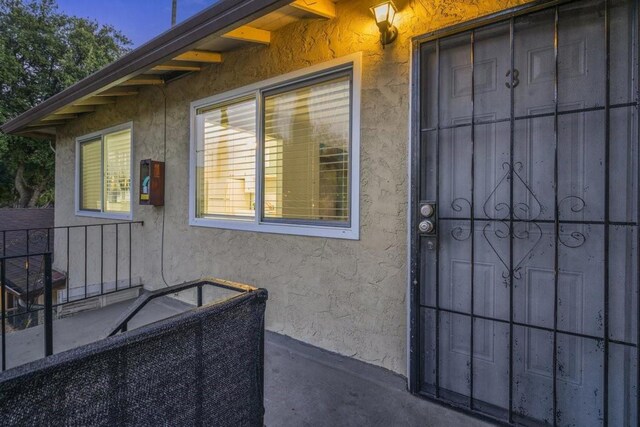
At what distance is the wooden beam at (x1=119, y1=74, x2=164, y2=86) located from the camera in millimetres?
3826

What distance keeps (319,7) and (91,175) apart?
4.93 metres

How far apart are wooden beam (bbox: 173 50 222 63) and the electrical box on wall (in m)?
1.36

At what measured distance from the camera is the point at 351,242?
2.48 meters

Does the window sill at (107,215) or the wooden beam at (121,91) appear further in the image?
the window sill at (107,215)

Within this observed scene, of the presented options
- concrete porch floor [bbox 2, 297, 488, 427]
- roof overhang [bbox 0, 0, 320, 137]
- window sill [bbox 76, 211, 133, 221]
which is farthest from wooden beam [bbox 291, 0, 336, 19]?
window sill [bbox 76, 211, 133, 221]

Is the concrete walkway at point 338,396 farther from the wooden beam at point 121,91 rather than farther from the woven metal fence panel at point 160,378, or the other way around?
the wooden beam at point 121,91

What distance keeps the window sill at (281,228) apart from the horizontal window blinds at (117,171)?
174 cm

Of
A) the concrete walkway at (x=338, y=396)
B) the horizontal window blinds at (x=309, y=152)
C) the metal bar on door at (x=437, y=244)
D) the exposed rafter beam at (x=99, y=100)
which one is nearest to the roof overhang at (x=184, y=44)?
the exposed rafter beam at (x=99, y=100)

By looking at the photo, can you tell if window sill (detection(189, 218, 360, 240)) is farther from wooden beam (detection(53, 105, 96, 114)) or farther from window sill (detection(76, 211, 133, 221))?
wooden beam (detection(53, 105, 96, 114))

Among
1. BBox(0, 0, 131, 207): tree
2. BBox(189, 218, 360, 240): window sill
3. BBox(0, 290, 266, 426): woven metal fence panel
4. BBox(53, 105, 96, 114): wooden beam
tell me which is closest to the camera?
BBox(0, 290, 266, 426): woven metal fence panel

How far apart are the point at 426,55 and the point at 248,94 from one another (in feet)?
5.75

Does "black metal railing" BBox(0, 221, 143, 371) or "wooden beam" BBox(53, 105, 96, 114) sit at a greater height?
"wooden beam" BBox(53, 105, 96, 114)

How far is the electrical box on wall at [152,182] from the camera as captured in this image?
12.9 feet

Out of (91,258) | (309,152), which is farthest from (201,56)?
(91,258)
